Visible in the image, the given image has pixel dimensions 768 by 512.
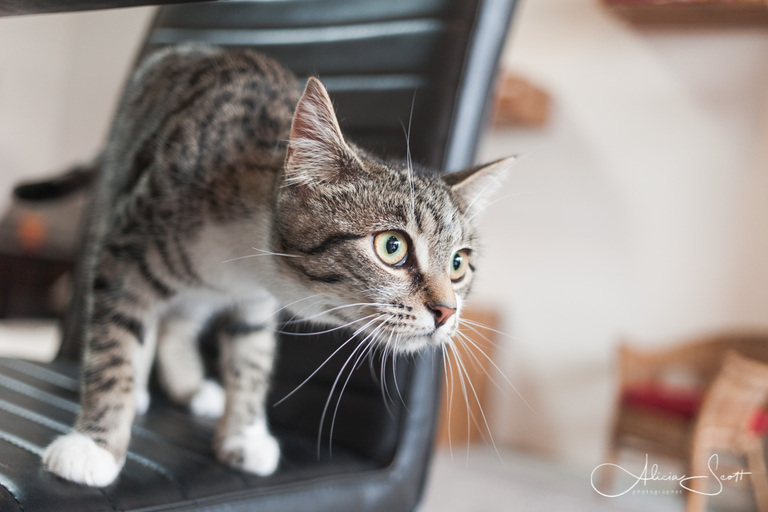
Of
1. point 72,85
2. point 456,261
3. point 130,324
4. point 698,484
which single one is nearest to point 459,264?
point 456,261

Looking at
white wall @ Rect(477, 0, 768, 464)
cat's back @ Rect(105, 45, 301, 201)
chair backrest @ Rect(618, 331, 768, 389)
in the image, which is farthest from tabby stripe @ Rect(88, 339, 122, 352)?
chair backrest @ Rect(618, 331, 768, 389)

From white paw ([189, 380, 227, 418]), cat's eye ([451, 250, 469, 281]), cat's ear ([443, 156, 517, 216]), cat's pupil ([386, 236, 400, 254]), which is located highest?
cat's ear ([443, 156, 517, 216])

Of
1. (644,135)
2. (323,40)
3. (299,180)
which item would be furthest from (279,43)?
(644,135)

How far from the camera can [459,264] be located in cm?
88

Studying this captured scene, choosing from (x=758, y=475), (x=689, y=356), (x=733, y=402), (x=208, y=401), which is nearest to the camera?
(x=208, y=401)

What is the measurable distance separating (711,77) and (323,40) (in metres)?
2.70

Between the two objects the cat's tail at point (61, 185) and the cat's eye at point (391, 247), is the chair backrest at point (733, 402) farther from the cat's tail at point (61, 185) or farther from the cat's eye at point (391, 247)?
the cat's tail at point (61, 185)

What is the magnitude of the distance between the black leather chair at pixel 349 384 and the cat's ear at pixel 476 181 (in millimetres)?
70

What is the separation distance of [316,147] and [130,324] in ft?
1.24

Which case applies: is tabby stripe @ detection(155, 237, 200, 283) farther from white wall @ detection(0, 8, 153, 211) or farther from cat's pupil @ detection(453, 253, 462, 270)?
white wall @ detection(0, 8, 153, 211)

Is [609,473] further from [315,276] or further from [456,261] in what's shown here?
[315,276]

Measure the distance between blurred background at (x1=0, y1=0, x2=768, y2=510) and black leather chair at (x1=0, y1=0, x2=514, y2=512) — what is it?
190 cm

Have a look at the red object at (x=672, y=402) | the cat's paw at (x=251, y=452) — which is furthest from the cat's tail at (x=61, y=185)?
the red object at (x=672, y=402)

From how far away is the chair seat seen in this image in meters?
0.64
